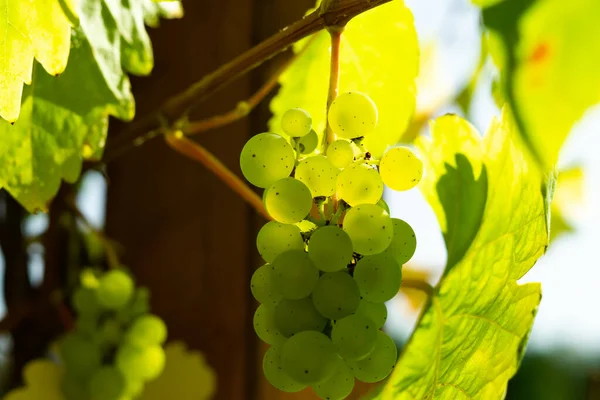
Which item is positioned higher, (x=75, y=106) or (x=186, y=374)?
(x=75, y=106)

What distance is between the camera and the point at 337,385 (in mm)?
387

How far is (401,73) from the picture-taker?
54 cm

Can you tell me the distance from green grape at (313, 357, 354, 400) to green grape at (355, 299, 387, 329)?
1.3 inches

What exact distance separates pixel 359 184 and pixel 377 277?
2.2 inches

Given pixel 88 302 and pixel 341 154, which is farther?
pixel 88 302

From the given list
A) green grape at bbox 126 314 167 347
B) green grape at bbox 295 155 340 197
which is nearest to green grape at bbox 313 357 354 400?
green grape at bbox 295 155 340 197

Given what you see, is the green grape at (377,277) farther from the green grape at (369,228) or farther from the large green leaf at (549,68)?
the large green leaf at (549,68)

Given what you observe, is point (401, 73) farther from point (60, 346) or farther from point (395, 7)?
point (60, 346)

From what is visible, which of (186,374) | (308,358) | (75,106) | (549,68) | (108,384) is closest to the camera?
(549,68)

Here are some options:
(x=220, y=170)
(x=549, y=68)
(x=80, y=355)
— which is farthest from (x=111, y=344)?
(x=549, y=68)

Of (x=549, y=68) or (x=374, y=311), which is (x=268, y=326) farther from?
(x=549, y=68)

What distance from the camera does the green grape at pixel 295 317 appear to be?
1.24ft

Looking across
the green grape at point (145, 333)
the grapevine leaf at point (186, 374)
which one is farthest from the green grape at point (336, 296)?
the grapevine leaf at point (186, 374)

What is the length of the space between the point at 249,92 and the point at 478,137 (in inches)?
16.2
